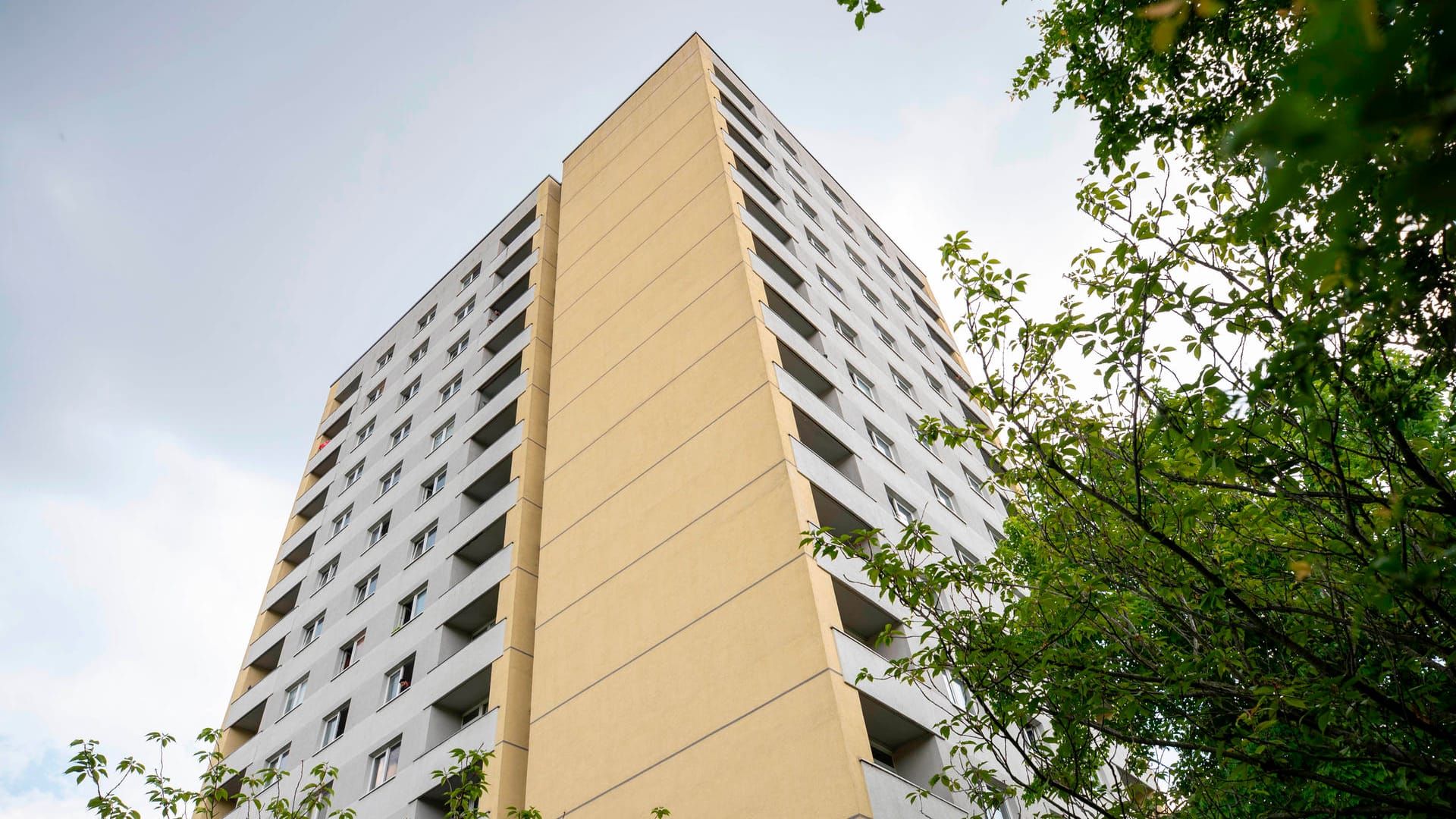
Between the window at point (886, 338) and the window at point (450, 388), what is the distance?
14877mm

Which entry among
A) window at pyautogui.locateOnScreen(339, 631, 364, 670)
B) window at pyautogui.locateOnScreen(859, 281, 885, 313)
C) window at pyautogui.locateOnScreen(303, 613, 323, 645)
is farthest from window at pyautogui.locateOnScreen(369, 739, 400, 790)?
window at pyautogui.locateOnScreen(859, 281, 885, 313)

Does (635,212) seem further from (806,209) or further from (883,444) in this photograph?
(883,444)

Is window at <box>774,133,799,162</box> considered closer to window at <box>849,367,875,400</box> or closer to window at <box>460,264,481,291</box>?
window at <box>460,264,481,291</box>

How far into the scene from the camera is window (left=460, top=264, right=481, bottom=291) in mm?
38125

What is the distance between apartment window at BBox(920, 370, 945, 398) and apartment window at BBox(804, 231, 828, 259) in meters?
5.26

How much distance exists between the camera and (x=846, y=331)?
1048 inches

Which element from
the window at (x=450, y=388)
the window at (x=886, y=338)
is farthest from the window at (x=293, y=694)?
the window at (x=886, y=338)

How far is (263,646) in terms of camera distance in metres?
29.2

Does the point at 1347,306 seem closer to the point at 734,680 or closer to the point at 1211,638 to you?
the point at 1211,638

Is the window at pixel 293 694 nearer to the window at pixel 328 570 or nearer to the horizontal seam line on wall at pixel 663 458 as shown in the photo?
the window at pixel 328 570

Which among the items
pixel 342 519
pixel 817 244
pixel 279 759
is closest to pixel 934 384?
pixel 817 244

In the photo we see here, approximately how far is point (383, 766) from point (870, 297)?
68.9ft

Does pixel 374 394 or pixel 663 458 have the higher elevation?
pixel 374 394

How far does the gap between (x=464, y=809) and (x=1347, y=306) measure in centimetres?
1135
